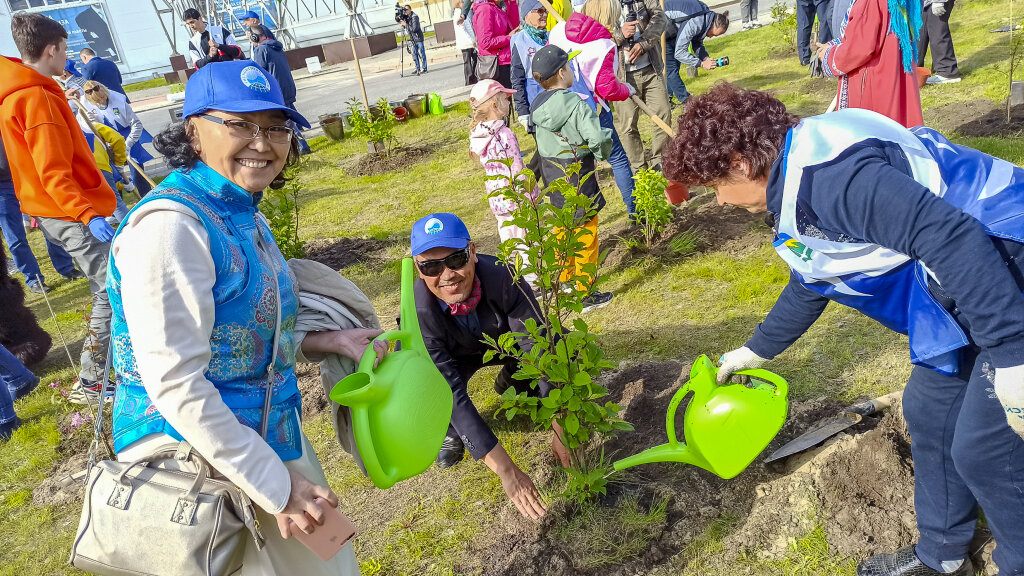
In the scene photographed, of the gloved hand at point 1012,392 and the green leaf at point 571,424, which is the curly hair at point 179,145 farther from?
the gloved hand at point 1012,392

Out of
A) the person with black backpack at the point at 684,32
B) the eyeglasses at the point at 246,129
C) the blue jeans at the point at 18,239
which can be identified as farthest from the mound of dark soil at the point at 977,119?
the blue jeans at the point at 18,239

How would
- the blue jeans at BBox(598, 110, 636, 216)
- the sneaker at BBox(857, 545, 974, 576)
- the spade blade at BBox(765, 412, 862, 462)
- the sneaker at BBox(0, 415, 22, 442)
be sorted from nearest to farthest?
the sneaker at BBox(857, 545, 974, 576)
the spade blade at BBox(765, 412, 862, 462)
the sneaker at BBox(0, 415, 22, 442)
the blue jeans at BBox(598, 110, 636, 216)

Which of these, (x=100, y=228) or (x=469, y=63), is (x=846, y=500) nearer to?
(x=100, y=228)

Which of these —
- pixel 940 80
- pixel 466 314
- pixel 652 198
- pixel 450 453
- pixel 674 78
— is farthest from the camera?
pixel 674 78

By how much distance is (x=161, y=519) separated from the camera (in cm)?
143

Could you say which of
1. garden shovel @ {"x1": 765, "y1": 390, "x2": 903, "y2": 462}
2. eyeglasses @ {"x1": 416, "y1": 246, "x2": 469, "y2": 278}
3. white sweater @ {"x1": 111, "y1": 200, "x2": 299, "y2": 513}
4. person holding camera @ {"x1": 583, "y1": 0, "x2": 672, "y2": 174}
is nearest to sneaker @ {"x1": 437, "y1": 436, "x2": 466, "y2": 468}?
eyeglasses @ {"x1": 416, "y1": 246, "x2": 469, "y2": 278}

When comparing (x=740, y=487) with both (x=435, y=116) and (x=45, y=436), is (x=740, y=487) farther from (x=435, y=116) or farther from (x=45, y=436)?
(x=435, y=116)

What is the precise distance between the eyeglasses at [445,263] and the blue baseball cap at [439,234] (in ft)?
0.09

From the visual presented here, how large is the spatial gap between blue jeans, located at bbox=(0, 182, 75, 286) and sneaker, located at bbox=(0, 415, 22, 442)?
5.74 ft

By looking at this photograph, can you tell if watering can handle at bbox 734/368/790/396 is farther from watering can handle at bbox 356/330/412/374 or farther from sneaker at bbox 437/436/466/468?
sneaker at bbox 437/436/466/468

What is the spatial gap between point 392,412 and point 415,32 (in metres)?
14.6

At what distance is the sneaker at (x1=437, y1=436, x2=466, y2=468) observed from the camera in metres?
3.19

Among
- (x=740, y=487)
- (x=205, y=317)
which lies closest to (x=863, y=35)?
(x=740, y=487)

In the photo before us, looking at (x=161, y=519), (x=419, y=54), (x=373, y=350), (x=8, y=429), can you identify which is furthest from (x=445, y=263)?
(x=419, y=54)
